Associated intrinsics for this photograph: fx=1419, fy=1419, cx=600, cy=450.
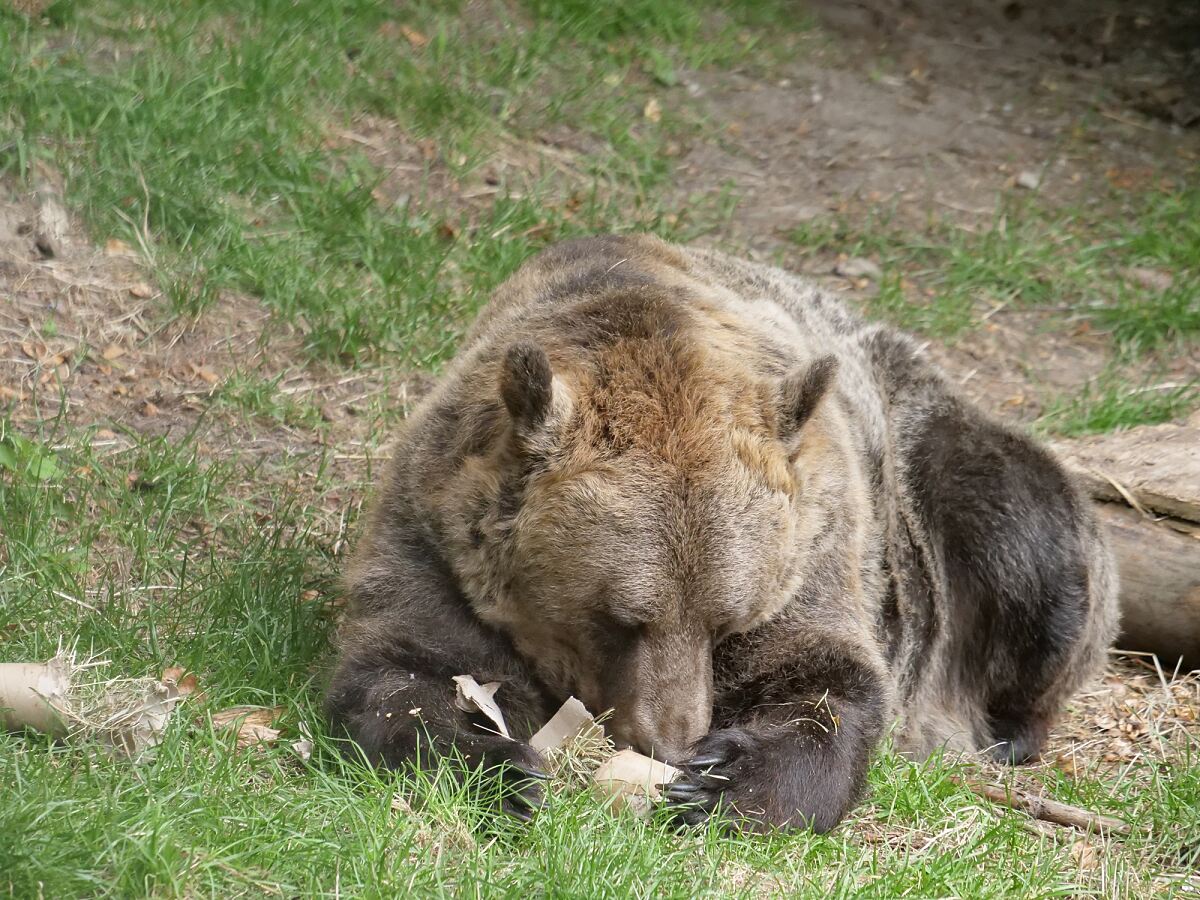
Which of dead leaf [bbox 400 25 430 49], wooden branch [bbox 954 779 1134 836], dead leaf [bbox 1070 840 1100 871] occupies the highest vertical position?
dead leaf [bbox 400 25 430 49]

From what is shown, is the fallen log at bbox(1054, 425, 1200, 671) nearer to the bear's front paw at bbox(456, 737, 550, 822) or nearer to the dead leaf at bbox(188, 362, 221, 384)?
the bear's front paw at bbox(456, 737, 550, 822)

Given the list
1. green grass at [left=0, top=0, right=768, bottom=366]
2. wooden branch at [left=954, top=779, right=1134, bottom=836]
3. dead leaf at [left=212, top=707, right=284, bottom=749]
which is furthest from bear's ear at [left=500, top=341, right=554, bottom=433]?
green grass at [left=0, top=0, right=768, bottom=366]

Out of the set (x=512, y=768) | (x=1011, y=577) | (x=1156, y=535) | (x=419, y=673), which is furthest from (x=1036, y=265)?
(x=512, y=768)

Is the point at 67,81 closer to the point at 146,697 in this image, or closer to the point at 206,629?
the point at 206,629

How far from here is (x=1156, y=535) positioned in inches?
264

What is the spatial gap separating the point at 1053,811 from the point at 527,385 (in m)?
2.51

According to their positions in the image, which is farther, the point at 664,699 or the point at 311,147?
the point at 311,147

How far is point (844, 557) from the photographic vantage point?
5133mm

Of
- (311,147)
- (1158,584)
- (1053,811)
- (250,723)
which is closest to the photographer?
(250,723)

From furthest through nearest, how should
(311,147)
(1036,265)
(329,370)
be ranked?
(1036,265)
(311,147)
(329,370)

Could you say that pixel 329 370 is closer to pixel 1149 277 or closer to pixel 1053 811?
pixel 1053 811

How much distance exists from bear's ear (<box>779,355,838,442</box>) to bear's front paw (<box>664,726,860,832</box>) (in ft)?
3.32

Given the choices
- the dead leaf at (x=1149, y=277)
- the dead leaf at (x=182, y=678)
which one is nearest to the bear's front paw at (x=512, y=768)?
the dead leaf at (x=182, y=678)

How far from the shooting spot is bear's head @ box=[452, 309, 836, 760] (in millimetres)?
4297
